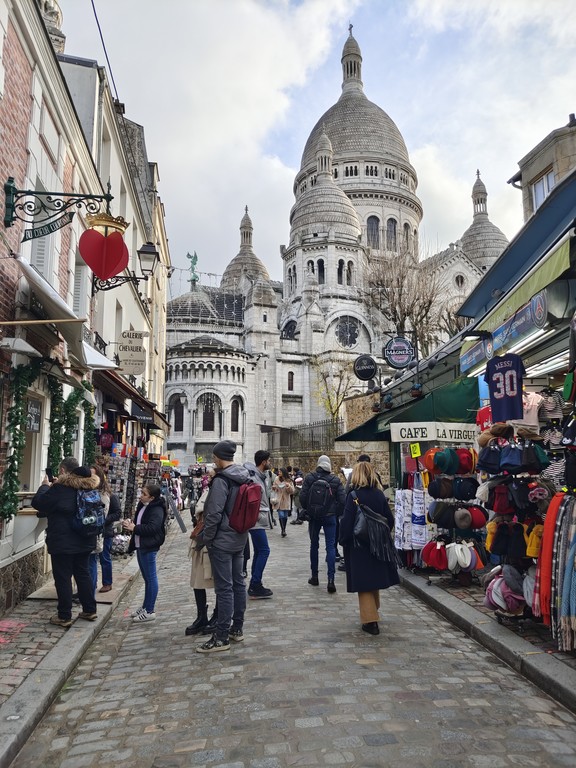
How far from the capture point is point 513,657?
4871 millimetres

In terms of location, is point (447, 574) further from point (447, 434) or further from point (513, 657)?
point (513, 657)

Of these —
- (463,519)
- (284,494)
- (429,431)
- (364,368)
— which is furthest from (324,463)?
(364,368)

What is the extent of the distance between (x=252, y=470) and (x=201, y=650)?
255 centimetres

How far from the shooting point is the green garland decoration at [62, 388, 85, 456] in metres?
8.91

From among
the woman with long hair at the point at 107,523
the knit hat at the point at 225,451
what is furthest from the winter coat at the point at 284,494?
the knit hat at the point at 225,451

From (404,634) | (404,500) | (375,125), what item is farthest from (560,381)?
(375,125)

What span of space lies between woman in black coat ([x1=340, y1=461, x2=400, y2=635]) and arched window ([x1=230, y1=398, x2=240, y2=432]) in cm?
4597

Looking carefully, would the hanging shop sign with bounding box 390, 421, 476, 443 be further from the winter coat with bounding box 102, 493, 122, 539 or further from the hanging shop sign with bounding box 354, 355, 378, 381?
the hanging shop sign with bounding box 354, 355, 378, 381

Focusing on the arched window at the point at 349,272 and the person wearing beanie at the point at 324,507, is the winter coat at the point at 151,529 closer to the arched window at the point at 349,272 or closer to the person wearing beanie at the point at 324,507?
the person wearing beanie at the point at 324,507

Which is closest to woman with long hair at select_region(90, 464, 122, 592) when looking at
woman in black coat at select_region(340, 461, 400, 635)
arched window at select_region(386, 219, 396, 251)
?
woman in black coat at select_region(340, 461, 400, 635)

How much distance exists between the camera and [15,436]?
6648 mm

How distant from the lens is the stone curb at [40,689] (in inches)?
137

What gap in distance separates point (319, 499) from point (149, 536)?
2.64 metres

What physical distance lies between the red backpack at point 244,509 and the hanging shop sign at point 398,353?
11532 millimetres
